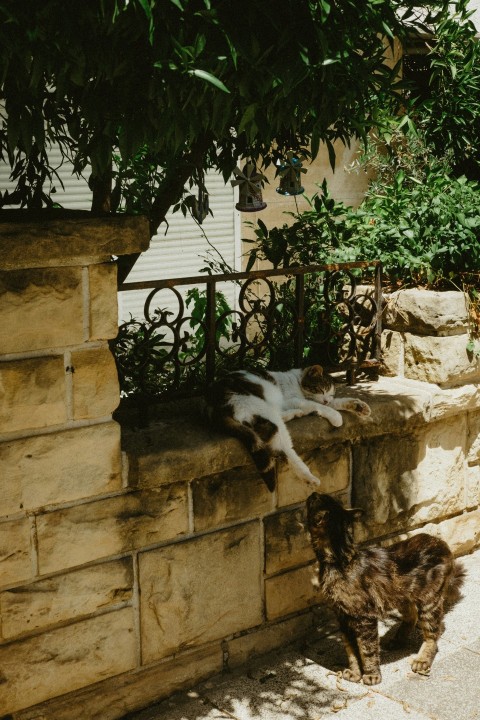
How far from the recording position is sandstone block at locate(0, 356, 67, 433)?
3.51 meters

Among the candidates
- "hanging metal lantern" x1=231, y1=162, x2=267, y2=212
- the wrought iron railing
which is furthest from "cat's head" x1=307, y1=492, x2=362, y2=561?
"hanging metal lantern" x1=231, y1=162, x2=267, y2=212

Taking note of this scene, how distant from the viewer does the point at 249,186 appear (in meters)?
5.44

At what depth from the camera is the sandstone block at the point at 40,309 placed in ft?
11.3

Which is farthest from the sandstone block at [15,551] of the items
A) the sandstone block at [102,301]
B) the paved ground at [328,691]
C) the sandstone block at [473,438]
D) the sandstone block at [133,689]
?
the sandstone block at [473,438]

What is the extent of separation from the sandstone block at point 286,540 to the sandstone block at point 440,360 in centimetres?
122

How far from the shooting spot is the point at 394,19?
135 inches

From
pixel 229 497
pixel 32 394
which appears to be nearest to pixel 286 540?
pixel 229 497

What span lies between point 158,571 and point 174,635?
0.35m

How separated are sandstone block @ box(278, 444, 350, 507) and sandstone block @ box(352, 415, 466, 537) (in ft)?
0.33

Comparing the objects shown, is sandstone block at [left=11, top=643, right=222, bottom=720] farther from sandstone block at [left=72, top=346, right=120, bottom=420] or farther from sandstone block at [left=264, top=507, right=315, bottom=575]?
sandstone block at [left=72, top=346, right=120, bottom=420]

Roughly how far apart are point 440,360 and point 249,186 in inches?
62.0

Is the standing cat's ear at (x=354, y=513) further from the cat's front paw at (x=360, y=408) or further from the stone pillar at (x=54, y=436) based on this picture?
the stone pillar at (x=54, y=436)

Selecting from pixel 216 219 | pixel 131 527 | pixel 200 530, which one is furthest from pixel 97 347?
pixel 216 219

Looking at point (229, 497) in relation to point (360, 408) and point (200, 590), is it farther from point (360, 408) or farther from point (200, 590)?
point (360, 408)
